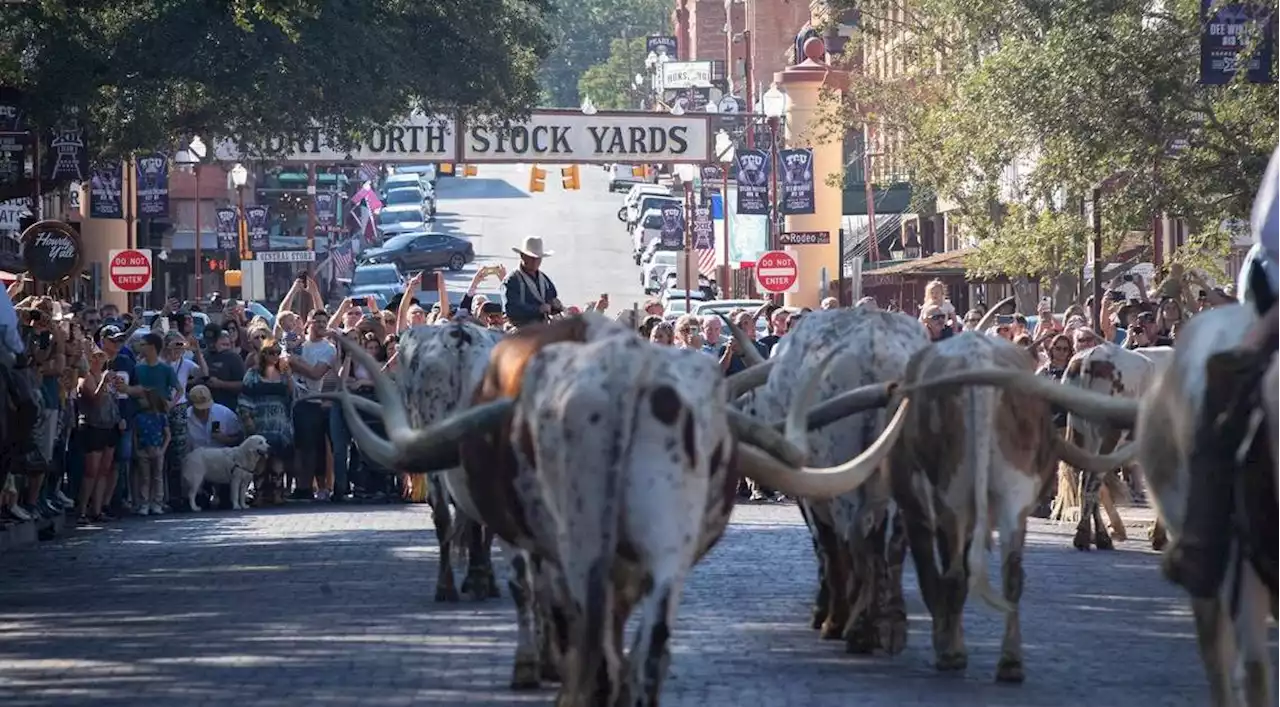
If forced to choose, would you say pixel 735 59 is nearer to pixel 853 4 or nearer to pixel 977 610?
pixel 853 4

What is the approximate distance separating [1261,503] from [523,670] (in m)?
4.36

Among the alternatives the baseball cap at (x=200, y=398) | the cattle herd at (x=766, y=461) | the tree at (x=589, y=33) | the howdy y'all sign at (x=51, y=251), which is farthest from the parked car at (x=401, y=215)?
the tree at (x=589, y=33)

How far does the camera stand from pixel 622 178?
396 ft

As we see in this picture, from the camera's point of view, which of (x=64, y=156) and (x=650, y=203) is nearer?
(x=64, y=156)

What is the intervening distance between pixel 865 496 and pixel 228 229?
5440cm

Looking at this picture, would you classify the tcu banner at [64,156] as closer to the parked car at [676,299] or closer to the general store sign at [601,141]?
the general store sign at [601,141]

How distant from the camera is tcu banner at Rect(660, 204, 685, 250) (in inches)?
2923

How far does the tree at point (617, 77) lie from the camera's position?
162 m

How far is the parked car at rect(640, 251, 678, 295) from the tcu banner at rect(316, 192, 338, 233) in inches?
472

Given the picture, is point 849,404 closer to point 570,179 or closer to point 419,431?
point 419,431

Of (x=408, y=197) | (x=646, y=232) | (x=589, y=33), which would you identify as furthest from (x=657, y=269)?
(x=589, y=33)

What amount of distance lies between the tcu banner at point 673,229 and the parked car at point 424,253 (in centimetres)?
959

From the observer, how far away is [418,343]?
15.3m

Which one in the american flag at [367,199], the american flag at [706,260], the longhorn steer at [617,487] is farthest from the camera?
the american flag at [367,199]
